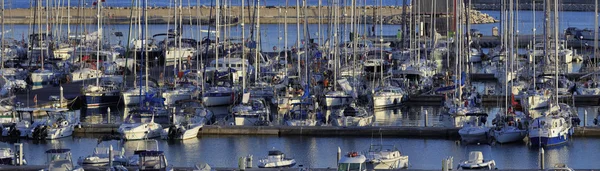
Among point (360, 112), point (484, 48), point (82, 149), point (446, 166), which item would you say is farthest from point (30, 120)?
point (484, 48)

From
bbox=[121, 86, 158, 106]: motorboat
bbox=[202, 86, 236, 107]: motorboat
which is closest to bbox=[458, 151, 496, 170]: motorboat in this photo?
bbox=[202, 86, 236, 107]: motorboat

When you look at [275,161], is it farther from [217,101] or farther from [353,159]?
[217,101]

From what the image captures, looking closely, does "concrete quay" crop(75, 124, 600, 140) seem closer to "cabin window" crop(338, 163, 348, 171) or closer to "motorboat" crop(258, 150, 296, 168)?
"motorboat" crop(258, 150, 296, 168)

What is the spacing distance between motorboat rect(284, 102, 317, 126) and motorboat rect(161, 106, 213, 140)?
2.54 meters

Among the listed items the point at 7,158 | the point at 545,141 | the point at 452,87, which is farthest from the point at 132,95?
the point at 545,141

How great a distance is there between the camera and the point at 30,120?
A: 46.6 metres

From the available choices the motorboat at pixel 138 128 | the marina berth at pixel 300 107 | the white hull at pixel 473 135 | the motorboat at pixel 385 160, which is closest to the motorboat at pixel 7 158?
the marina berth at pixel 300 107

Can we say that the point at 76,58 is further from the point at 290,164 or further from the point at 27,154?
the point at 290,164

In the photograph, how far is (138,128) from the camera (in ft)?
145

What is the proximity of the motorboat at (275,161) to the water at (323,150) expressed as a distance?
2.25m

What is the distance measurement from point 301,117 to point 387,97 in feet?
25.1

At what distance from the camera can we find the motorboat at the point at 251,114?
4656 cm

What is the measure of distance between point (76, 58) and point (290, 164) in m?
29.2

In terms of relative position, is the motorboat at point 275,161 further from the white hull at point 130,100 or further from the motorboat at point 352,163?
the white hull at point 130,100
